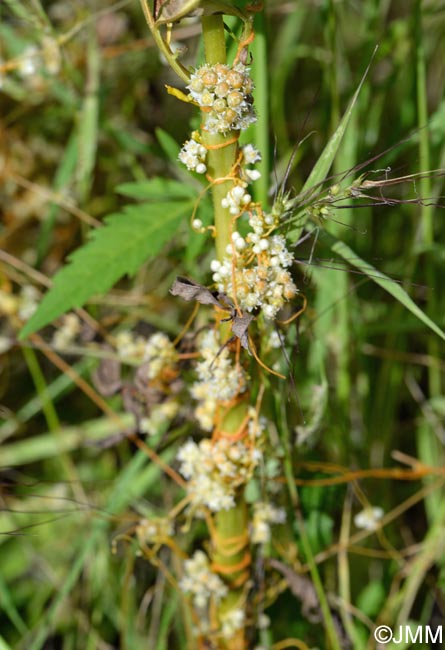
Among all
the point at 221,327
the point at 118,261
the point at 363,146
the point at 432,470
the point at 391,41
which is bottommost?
the point at 432,470

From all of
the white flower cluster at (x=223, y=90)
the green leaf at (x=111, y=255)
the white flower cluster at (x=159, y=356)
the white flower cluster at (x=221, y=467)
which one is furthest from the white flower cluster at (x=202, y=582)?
the white flower cluster at (x=223, y=90)

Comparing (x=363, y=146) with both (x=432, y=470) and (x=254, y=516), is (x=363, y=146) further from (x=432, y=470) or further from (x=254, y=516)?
(x=254, y=516)

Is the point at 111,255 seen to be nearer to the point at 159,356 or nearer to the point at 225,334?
the point at 159,356

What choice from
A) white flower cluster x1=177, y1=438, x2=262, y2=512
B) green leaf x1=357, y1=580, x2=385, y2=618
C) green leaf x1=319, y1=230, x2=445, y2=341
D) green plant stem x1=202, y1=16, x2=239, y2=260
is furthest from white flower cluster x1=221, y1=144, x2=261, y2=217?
green leaf x1=357, y1=580, x2=385, y2=618

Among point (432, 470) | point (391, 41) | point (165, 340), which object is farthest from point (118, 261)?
point (391, 41)

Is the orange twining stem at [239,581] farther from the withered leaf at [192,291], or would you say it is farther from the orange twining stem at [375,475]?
the withered leaf at [192,291]

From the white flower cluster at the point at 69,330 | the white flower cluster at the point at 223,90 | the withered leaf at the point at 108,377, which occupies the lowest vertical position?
the withered leaf at the point at 108,377
